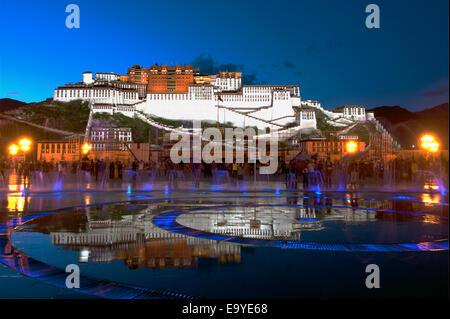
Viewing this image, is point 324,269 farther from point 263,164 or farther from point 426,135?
point 263,164

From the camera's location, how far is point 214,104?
93.8 meters

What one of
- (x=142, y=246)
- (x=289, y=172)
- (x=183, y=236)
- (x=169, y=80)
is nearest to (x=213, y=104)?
(x=169, y=80)

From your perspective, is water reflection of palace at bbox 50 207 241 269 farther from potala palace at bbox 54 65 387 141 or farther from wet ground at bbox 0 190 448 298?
potala palace at bbox 54 65 387 141

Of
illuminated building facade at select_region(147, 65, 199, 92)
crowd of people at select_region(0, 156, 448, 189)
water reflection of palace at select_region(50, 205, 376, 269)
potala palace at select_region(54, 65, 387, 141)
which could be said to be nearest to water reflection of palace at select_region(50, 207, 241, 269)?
water reflection of palace at select_region(50, 205, 376, 269)

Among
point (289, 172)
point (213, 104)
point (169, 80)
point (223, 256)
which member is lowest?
point (223, 256)

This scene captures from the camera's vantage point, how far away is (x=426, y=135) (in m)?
23.2

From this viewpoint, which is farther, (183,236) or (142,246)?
(183,236)

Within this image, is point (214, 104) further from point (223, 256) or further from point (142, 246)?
point (223, 256)

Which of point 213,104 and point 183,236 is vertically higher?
point 213,104

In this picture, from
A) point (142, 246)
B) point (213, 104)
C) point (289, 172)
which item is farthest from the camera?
point (213, 104)

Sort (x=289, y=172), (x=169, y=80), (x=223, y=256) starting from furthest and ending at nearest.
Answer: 1. (x=169, y=80)
2. (x=289, y=172)
3. (x=223, y=256)

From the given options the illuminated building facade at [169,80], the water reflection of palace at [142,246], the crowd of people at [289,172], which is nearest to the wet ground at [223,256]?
the water reflection of palace at [142,246]
